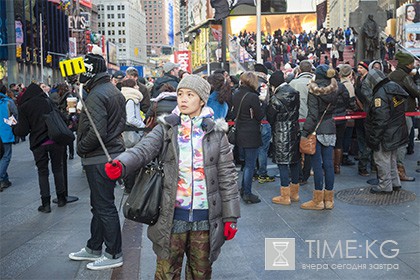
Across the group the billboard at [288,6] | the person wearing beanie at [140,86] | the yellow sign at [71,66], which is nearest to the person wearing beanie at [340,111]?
the person wearing beanie at [140,86]

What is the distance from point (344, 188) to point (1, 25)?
59434 mm

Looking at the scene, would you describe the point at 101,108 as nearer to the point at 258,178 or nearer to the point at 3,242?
the point at 3,242

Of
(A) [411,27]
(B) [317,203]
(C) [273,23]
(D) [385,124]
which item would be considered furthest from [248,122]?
(A) [411,27]

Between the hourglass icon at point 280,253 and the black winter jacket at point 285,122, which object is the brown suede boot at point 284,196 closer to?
the black winter jacket at point 285,122

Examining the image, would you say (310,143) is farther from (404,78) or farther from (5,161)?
(5,161)

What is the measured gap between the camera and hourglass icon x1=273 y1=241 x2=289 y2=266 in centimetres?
595

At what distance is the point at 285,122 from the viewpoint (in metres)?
8.49

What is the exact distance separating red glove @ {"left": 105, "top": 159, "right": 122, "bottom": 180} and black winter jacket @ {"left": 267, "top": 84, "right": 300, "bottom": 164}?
4.87 m

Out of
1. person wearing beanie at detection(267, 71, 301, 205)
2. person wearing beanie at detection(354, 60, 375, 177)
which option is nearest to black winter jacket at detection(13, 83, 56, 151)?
person wearing beanie at detection(267, 71, 301, 205)

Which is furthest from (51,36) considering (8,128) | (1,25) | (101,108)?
(101,108)

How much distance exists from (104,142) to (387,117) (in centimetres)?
462

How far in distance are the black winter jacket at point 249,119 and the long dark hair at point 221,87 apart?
469 mm

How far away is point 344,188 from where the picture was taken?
31.9 feet

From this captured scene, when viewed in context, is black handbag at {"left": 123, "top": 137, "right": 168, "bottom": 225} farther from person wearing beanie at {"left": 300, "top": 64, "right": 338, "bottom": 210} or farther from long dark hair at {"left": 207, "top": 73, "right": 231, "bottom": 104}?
long dark hair at {"left": 207, "top": 73, "right": 231, "bottom": 104}
